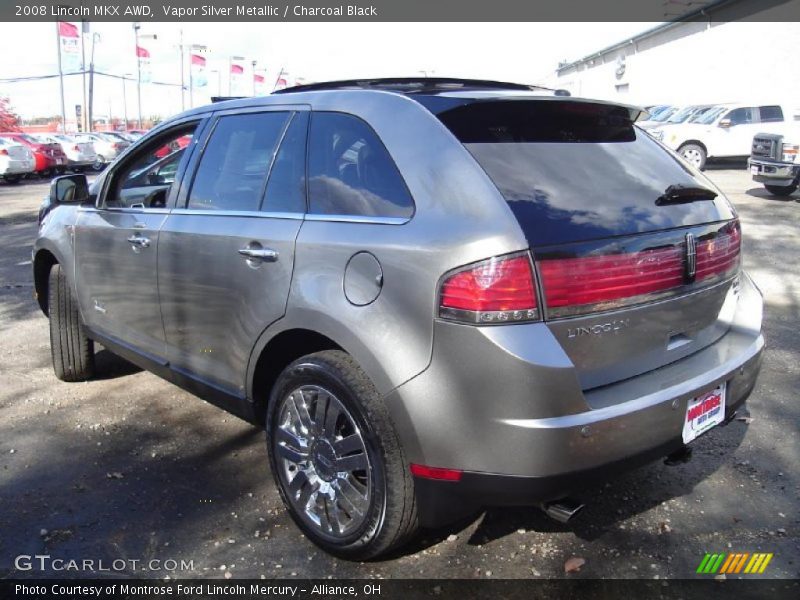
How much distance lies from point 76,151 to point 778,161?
24.7 m

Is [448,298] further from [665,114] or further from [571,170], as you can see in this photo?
[665,114]

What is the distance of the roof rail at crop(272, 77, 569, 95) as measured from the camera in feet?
9.49

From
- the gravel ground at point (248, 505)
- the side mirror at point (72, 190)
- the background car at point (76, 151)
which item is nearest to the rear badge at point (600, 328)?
the gravel ground at point (248, 505)

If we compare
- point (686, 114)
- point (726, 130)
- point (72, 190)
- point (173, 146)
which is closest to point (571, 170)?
point (173, 146)

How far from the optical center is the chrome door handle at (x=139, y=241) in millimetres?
3594

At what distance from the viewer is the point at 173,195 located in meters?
3.59

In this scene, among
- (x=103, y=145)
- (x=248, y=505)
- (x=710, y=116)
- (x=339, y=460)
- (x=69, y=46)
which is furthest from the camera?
Answer: (x=69, y=46)

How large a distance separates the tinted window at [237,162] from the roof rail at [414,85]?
24 cm

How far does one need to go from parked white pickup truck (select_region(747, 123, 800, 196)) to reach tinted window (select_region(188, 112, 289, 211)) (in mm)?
12863

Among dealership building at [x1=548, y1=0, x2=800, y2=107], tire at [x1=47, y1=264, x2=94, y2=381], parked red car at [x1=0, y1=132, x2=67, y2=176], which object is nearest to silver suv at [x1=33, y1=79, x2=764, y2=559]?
tire at [x1=47, y1=264, x2=94, y2=381]

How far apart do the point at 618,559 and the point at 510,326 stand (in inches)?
48.6

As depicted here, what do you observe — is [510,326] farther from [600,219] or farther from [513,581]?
[513,581]

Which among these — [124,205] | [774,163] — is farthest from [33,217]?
[774,163]

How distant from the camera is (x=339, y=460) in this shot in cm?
263
